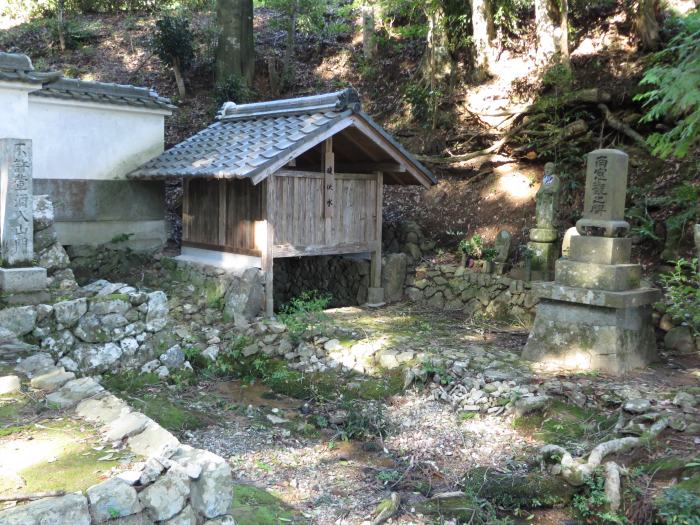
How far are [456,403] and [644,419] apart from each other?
2267 millimetres

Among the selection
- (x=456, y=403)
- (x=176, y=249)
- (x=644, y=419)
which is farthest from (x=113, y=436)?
(x=176, y=249)

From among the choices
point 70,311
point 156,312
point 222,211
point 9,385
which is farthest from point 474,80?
point 9,385

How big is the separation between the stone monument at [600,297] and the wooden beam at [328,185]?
438 cm

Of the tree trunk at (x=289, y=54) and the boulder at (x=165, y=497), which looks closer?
the boulder at (x=165, y=497)

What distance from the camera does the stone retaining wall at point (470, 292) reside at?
1132 cm

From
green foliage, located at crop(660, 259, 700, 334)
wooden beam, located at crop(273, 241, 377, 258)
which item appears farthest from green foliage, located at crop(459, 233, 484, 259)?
green foliage, located at crop(660, 259, 700, 334)

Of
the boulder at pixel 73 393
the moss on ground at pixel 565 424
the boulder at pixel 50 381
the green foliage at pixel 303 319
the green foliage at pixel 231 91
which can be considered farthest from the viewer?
the green foliage at pixel 231 91

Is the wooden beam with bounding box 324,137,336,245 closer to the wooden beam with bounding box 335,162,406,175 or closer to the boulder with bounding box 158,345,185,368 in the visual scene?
the wooden beam with bounding box 335,162,406,175

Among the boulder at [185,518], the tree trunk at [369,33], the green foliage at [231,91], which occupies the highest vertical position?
the tree trunk at [369,33]

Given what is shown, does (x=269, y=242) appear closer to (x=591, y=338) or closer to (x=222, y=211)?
(x=222, y=211)

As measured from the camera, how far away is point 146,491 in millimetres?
3869

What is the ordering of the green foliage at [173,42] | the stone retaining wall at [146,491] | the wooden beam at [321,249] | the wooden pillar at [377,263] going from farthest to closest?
1. the green foliage at [173,42]
2. the wooden pillar at [377,263]
3. the wooden beam at [321,249]
4. the stone retaining wall at [146,491]

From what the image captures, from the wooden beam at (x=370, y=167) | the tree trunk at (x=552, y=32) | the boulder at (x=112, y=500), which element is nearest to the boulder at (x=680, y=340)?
the wooden beam at (x=370, y=167)

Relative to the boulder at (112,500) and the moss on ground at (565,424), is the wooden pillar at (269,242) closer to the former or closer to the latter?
the moss on ground at (565,424)
